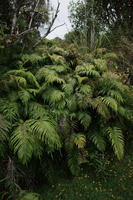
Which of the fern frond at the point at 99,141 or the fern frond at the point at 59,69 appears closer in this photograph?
the fern frond at the point at 99,141

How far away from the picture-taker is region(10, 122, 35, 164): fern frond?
1.57 metres

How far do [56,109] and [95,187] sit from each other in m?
1.28

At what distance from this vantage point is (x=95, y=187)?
6.51 feet

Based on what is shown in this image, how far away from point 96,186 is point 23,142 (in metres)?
1.27

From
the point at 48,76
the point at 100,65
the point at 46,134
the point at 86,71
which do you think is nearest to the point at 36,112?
the point at 46,134

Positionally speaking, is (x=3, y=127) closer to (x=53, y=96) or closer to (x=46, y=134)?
(x=46, y=134)

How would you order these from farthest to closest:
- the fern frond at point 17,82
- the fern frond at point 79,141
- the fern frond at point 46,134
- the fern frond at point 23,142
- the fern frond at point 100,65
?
the fern frond at point 100,65, the fern frond at point 17,82, the fern frond at point 79,141, the fern frond at point 46,134, the fern frond at point 23,142

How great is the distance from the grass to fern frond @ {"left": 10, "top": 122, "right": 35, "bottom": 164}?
0.67m

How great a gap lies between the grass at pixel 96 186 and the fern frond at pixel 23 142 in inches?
26.3

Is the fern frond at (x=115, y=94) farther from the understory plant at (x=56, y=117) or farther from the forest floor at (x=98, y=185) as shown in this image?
the forest floor at (x=98, y=185)

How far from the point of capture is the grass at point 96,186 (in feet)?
6.11

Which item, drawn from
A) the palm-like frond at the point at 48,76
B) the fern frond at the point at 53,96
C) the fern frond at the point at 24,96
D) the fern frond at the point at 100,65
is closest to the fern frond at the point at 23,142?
the fern frond at the point at 24,96

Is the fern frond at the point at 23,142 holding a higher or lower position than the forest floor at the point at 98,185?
higher

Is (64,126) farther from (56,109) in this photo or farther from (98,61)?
(98,61)
